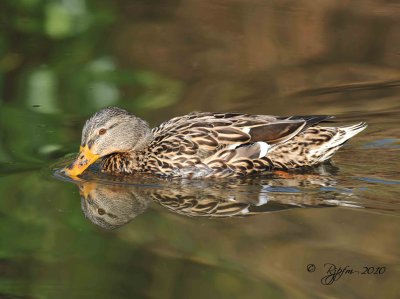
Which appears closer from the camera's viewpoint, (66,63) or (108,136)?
(108,136)

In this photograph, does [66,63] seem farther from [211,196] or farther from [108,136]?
[211,196]

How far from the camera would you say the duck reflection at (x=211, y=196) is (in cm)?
967

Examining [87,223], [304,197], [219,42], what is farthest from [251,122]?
[219,42]

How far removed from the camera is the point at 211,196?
10.2m

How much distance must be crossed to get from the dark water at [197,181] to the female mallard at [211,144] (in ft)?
0.67

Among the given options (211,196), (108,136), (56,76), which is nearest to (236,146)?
(211,196)

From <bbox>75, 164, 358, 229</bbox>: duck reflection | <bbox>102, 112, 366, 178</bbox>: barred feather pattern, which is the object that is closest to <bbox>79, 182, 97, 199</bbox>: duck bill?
<bbox>75, 164, 358, 229</bbox>: duck reflection

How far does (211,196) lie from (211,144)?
2.94 feet

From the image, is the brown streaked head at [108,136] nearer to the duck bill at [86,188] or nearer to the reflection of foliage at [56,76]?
the duck bill at [86,188]

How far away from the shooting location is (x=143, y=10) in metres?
16.8

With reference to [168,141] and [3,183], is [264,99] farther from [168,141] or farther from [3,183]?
[3,183]

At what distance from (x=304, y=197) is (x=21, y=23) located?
286 inches

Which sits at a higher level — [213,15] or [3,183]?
[213,15]

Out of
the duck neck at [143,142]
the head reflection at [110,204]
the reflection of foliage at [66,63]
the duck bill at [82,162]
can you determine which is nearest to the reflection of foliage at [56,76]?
the reflection of foliage at [66,63]
